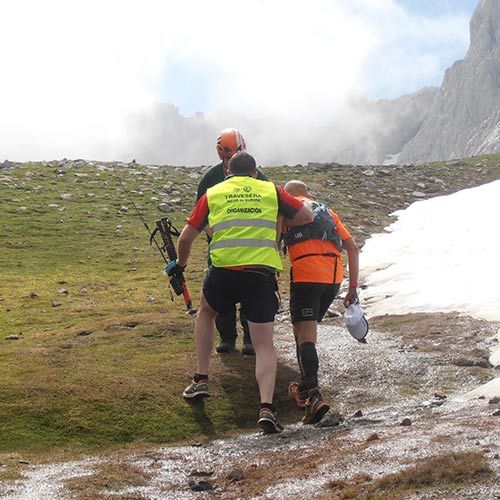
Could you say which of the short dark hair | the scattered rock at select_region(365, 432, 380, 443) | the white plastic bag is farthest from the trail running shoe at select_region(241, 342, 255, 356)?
the scattered rock at select_region(365, 432, 380, 443)

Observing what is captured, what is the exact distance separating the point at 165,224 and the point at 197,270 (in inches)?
560

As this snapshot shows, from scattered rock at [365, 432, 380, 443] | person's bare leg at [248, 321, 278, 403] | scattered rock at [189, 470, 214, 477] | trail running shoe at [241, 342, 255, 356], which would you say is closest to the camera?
scattered rock at [189, 470, 214, 477]

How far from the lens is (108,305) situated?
833 inches

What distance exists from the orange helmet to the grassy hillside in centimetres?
345

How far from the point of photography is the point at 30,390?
381 inches

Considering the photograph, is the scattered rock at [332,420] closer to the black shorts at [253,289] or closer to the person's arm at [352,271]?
the black shorts at [253,289]

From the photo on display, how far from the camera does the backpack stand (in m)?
9.88

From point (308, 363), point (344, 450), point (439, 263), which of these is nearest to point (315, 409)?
point (308, 363)

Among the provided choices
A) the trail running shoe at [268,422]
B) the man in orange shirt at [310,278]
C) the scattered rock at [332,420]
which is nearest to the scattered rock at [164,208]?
the man in orange shirt at [310,278]

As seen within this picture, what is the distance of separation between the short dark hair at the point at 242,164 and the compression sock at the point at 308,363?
2.53 meters

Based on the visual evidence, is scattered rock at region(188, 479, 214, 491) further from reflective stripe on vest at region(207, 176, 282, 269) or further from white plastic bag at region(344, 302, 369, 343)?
white plastic bag at region(344, 302, 369, 343)

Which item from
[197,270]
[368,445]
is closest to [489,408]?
[368,445]

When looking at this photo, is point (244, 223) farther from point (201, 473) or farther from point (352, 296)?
point (201, 473)

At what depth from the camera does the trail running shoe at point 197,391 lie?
9711 millimetres
